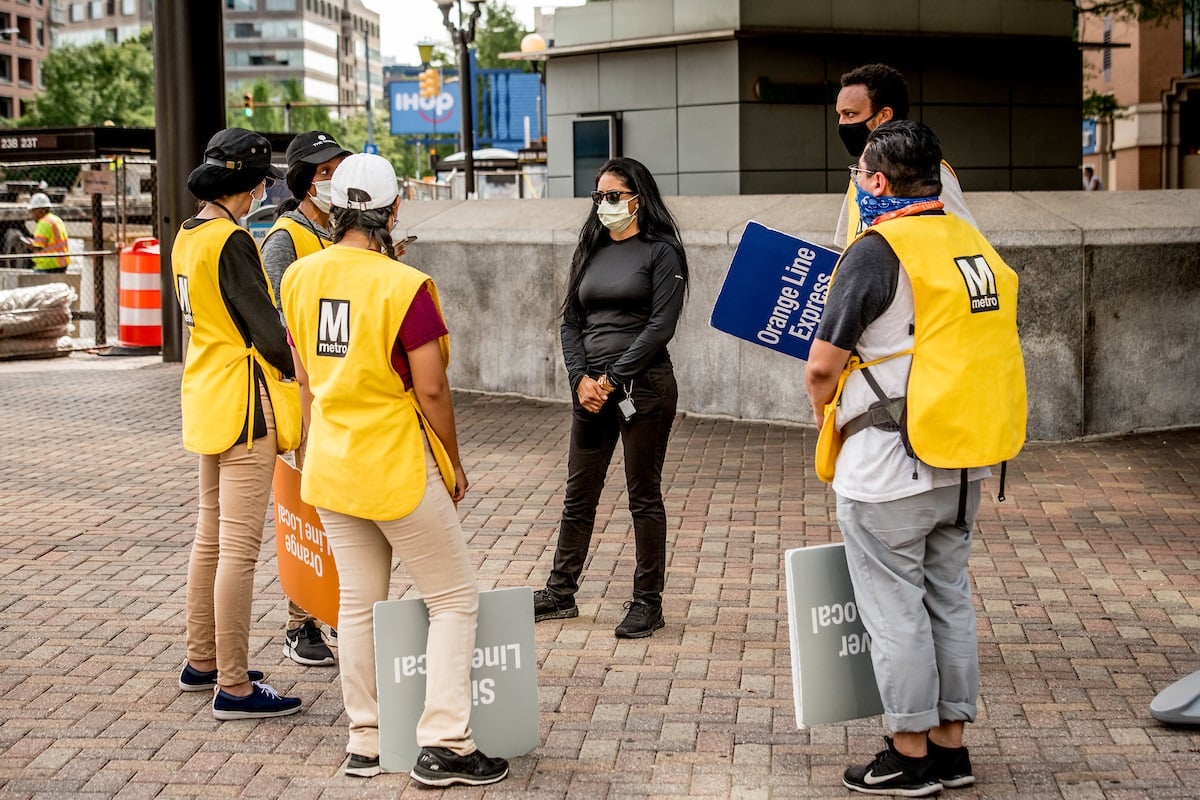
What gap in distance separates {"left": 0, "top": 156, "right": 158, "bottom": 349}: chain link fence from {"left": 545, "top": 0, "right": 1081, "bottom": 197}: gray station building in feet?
18.7

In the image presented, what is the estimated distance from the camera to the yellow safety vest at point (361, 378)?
4254 millimetres

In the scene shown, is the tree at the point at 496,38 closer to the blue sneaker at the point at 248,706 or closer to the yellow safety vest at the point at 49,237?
the yellow safety vest at the point at 49,237

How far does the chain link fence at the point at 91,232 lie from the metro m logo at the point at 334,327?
13604 millimetres

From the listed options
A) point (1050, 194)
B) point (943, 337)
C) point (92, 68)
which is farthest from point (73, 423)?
point (92, 68)

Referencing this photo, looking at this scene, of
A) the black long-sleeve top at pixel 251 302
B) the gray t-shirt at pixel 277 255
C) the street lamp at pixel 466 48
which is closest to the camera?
the black long-sleeve top at pixel 251 302

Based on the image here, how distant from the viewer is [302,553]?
17.4 feet

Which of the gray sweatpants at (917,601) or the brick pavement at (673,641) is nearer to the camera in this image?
the gray sweatpants at (917,601)

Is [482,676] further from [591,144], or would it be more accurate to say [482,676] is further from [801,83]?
[591,144]

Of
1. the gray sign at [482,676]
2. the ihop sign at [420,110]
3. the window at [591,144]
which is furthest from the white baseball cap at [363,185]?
the ihop sign at [420,110]

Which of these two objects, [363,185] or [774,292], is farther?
[774,292]

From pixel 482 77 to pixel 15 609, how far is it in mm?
63229

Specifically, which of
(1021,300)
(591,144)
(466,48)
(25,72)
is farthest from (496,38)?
(1021,300)

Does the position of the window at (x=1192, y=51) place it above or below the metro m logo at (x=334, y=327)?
above

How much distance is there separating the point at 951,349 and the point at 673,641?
2235 mm
